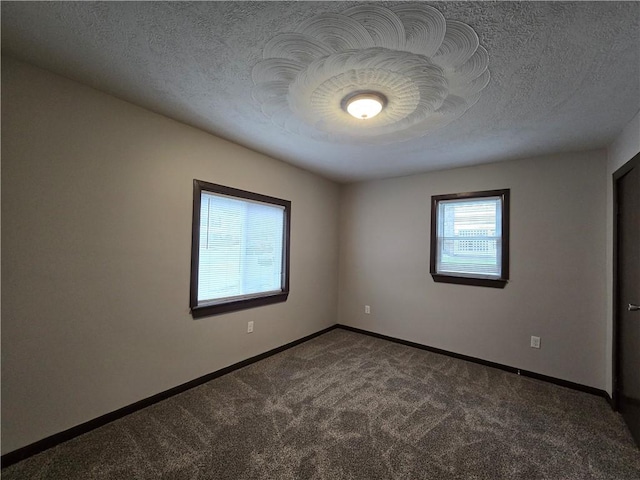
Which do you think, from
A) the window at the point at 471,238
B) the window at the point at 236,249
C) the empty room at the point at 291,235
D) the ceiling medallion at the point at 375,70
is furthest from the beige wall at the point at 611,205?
the window at the point at 236,249

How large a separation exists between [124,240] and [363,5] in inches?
85.7

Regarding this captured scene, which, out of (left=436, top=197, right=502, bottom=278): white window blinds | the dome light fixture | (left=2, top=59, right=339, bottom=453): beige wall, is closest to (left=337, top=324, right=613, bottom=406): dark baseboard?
(left=436, top=197, right=502, bottom=278): white window blinds

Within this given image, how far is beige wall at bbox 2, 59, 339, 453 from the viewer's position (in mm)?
1611

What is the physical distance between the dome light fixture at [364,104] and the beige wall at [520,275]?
2081mm

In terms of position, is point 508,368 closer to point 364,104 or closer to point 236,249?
point 364,104

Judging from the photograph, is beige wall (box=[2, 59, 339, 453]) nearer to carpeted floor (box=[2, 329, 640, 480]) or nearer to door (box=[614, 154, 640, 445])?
carpeted floor (box=[2, 329, 640, 480])

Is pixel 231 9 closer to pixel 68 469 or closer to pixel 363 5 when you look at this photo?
pixel 363 5

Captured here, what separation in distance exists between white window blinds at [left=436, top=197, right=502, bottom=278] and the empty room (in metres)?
0.02

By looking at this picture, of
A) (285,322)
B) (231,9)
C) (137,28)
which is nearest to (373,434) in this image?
(285,322)

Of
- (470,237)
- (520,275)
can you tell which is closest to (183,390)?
(470,237)

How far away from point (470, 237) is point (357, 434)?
256cm

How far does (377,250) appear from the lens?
4.05 meters

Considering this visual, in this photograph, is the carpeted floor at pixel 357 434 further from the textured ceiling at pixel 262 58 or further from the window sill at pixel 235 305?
the textured ceiling at pixel 262 58

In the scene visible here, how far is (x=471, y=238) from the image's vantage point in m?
3.31
